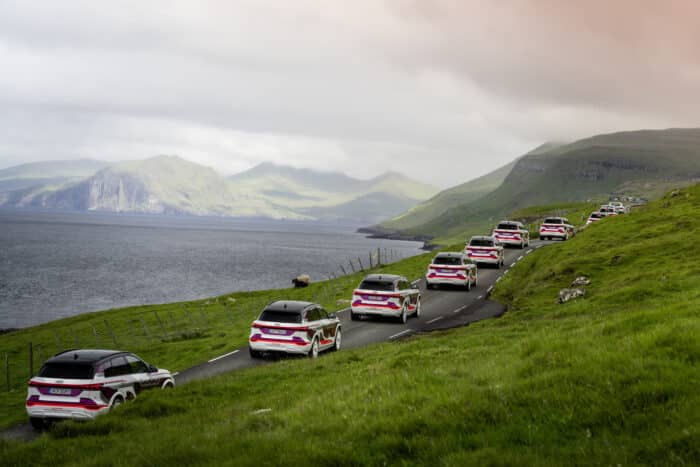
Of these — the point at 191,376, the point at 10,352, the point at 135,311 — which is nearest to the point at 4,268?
the point at 135,311

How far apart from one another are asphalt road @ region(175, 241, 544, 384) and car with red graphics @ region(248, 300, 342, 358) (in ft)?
3.53

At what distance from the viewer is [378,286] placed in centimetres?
3152

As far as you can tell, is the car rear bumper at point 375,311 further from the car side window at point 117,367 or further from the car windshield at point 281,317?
the car side window at point 117,367

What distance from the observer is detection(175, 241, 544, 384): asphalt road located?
2414cm

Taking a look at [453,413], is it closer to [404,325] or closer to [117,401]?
[117,401]

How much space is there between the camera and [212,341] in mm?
32750

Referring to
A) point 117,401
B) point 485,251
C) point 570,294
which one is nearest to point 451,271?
point 485,251

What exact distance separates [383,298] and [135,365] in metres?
15.7

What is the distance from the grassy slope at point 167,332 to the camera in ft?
99.0

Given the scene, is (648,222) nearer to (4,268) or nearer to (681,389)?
(681,389)

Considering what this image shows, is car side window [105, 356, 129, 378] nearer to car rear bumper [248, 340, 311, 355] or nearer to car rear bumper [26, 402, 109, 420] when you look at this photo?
car rear bumper [26, 402, 109, 420]

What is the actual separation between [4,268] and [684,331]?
438 feet

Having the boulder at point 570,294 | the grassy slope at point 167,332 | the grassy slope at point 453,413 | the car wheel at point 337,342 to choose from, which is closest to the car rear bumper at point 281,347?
the car wheel at point 337,342

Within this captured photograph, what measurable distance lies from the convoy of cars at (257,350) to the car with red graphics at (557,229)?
27.6 meters
